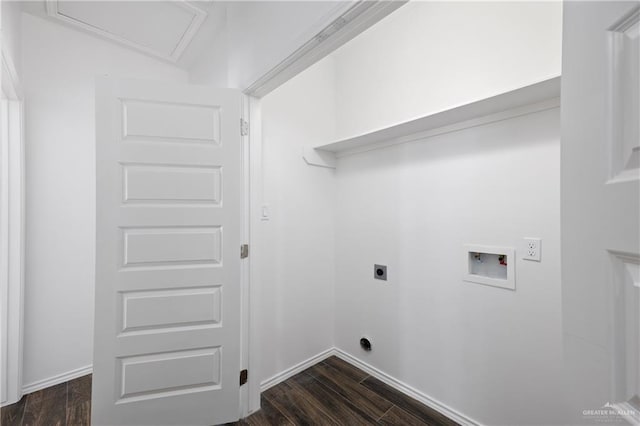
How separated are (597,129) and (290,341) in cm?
223

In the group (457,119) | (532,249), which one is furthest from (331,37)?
(532,249)

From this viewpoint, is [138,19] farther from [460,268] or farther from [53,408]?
[460,268]

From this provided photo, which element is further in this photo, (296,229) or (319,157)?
(319,157)

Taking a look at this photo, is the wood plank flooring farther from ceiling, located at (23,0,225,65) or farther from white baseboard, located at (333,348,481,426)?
ceiling, located at (23,0,225,65)

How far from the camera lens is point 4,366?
1708 millimetres

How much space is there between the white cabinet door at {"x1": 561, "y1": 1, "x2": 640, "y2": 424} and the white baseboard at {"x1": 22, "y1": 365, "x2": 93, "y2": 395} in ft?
9.70

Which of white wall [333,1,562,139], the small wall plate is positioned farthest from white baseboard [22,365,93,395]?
white wall [333,1,562,139]

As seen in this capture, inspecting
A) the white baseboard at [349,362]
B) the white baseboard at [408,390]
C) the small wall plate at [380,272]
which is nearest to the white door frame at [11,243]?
the white baseboard at [349,362]

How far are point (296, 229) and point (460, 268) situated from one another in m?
1.25

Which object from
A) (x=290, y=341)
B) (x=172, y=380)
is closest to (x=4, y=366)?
(x=172, y=380)

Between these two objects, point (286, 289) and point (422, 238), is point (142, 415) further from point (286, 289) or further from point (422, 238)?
point (422, 238)

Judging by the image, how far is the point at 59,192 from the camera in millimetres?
1984

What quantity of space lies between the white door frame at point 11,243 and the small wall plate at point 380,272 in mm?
2475

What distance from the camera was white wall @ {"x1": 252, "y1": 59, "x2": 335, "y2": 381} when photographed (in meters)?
2.07
